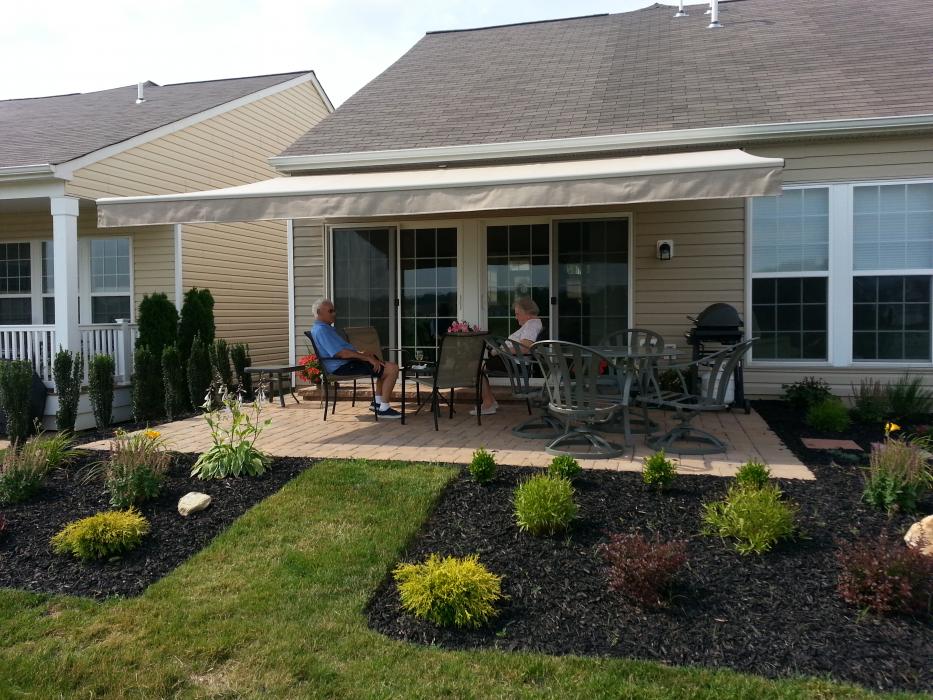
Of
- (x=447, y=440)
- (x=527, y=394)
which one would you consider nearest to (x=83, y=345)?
(x=447, y=440)

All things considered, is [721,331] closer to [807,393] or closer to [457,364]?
[807,393]

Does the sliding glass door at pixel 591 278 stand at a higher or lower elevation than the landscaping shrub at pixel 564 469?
higher

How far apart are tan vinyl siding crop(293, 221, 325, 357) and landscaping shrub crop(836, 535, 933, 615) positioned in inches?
292

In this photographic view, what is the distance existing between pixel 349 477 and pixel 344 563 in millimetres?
1161

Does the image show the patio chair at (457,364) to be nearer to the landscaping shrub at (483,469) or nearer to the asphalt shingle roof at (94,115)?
the landscaping shrub at (483,469)

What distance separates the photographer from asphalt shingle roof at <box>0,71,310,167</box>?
9.91 meters

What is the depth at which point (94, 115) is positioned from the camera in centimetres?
1216

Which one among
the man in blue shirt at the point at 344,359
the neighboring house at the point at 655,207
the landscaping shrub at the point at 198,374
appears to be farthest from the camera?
the landscaping shrub at the point at 198,374

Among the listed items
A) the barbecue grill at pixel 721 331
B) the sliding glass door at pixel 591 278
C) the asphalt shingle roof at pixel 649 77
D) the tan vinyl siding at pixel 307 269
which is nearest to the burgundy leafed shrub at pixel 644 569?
the barbecue grill at pixel 721 331

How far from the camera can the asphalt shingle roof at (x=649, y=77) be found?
7.97 m

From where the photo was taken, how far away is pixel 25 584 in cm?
354

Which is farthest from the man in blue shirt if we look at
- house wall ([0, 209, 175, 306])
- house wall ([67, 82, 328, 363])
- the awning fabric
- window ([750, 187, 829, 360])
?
house wall ([0, 209, 175, 306])

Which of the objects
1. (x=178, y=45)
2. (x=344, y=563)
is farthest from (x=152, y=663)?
(x=178, y=45)

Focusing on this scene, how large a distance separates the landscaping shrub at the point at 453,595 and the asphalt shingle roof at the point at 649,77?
608 centimetres
